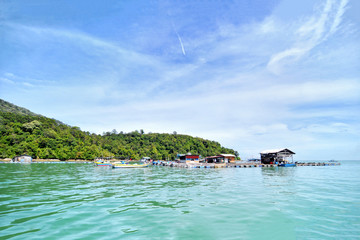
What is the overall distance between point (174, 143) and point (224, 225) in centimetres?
16259

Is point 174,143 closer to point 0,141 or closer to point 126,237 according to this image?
point 0,141

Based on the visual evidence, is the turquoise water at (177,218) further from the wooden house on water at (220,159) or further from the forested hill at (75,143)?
the forested hill at (75,143)

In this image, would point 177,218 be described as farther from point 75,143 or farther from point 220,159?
point 75,143

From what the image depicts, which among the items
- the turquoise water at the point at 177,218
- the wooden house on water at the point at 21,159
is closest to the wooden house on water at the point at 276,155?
the turquoise water at the point at 177,218

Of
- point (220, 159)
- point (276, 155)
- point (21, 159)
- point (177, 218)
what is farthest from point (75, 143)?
point (177, 218)

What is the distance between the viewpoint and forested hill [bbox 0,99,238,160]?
4272 inches

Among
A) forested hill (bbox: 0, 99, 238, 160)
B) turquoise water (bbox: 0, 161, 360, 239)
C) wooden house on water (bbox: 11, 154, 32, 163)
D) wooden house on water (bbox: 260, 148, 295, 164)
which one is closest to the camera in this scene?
turquoise water (bbox: 0, 161, 360, 239)

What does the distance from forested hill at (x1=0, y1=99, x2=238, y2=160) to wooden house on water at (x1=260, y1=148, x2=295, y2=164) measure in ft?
296

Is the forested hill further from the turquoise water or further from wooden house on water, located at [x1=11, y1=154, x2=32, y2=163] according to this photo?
the turquoise water

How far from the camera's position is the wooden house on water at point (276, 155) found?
7006 cm

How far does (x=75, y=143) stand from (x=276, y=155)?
11630 centimetres

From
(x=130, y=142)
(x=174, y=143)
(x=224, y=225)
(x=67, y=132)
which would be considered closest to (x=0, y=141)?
(x=67, y=132)

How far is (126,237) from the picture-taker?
25.2 ft

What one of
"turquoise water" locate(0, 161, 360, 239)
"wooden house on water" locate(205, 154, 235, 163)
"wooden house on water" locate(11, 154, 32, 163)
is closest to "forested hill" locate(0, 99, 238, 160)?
"wooden house on water" locate(11, 154, 32, 163)
